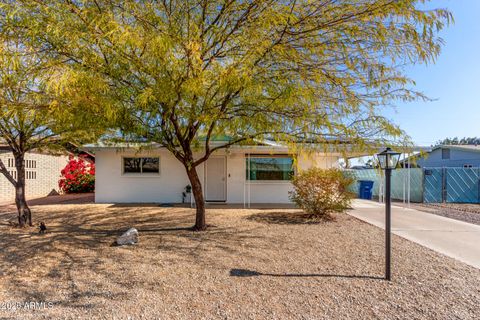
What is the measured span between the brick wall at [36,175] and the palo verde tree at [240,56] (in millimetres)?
12778

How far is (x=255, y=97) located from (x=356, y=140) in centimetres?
199

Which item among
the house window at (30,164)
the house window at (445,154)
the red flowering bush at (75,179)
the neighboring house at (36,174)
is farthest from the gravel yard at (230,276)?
the house window at (445,154)

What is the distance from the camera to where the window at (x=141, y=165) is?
472 inches

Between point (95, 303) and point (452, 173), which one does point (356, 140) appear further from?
point (452, 173)

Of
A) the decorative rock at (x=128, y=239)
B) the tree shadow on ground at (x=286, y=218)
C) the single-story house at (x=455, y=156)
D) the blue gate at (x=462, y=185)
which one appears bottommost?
the tree shadow on ground at (x=286, y=218)

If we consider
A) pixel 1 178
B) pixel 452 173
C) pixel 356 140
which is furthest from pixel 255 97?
pixel 1 178

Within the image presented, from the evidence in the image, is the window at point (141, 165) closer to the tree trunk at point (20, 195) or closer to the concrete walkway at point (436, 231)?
the tree trunk at point (20, 195)

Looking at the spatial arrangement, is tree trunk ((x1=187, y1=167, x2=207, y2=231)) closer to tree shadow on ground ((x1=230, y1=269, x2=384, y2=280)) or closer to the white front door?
tree shadow on ground ((x1=230, y1=269, x2=384, y2=280))

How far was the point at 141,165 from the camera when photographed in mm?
12023

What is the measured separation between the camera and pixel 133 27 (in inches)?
158

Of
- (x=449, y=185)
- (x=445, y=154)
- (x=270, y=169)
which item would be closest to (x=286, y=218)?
(x=270, y=169)

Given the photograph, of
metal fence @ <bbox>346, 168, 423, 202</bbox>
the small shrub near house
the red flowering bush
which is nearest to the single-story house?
metal fence @ <bbox>346, 168, 423, 202</bbox>

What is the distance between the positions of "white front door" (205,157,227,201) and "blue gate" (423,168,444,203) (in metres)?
10.0

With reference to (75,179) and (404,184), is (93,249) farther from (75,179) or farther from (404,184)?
(75,179)
